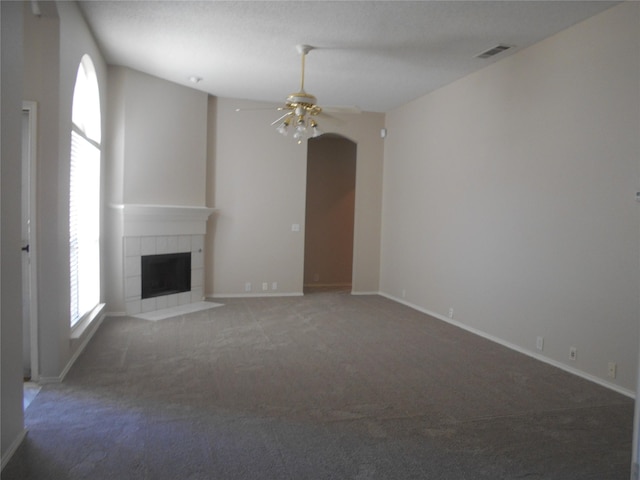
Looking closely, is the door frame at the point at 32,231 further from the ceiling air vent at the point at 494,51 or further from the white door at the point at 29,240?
the ceiling air vent at the point at 494,51

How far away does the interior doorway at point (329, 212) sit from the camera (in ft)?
28.8

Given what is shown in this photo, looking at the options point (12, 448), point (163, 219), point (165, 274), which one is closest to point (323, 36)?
point (163, 219)

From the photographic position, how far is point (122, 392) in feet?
11.0

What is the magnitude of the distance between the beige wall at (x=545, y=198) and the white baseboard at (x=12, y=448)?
414 cm

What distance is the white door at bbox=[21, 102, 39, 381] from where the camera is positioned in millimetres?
3365

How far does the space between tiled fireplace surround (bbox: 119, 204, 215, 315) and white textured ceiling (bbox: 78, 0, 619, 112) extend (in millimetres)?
1777

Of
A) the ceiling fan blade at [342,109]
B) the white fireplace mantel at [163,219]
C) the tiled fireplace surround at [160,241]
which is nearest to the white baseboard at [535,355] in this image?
the ceiling fan blade at [342,109]

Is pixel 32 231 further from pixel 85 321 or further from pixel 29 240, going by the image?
pixel 85 321

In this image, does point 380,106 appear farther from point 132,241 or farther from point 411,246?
point 132,241

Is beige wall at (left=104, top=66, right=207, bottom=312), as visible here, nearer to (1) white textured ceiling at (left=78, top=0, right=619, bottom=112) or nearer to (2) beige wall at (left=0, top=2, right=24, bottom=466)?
(1) white textured ceiling at (left=78, top=0, right=619, bottom=112)

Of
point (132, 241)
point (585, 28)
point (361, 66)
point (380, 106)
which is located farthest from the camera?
point (380, 106)

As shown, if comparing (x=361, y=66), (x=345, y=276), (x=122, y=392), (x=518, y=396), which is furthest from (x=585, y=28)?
(x=345, y=276)

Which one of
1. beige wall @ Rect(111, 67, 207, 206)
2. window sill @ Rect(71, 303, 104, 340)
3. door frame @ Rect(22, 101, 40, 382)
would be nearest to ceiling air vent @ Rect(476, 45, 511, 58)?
beige wall @ Rect(111, 67, 207, 206)

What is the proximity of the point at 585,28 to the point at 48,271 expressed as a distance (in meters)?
4.79
